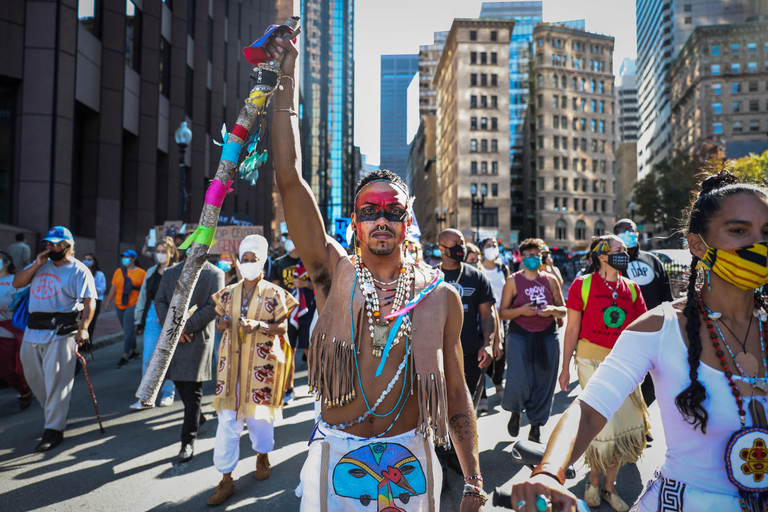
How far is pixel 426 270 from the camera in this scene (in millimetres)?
2678

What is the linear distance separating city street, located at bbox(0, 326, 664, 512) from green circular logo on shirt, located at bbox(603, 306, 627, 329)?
4.32ft

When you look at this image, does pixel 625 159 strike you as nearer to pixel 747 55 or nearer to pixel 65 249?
pixel 747 55

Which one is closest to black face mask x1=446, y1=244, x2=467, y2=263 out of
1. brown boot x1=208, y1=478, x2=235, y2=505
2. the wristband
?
brown boot x1=208, y1=478, x2=235, y2=505

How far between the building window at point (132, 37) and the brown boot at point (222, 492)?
718 inches

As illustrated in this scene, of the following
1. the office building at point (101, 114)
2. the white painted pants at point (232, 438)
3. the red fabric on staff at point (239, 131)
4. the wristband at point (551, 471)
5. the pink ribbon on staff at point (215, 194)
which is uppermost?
the office building at point (101, 114)

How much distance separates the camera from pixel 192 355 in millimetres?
5438

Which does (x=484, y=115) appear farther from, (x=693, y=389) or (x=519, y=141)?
(x=693, y=389)

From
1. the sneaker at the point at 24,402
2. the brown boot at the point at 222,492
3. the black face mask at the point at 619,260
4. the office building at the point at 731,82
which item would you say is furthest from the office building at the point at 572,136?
the brown boot at the point at 222,492

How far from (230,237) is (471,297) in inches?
182

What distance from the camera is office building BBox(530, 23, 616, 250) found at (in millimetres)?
82438

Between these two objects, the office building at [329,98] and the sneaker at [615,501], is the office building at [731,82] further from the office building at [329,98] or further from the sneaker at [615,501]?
the sneaker at [615,501]

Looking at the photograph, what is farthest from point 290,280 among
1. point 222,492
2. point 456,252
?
point 222,492

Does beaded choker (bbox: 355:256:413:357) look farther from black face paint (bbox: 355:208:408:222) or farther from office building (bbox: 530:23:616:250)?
office building (bbox: 530:23:616:250)

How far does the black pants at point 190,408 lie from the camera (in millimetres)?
5273
